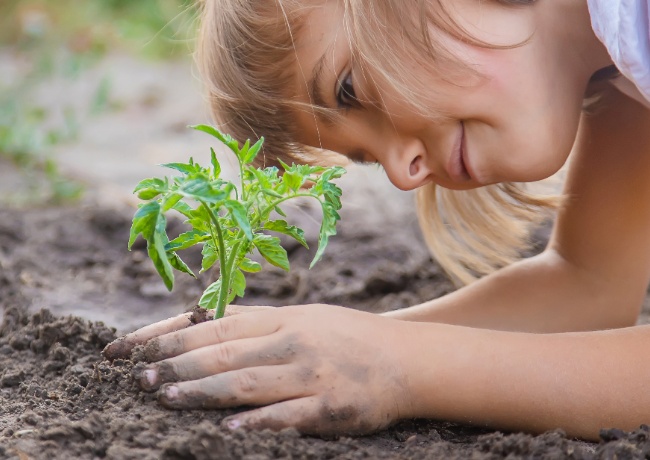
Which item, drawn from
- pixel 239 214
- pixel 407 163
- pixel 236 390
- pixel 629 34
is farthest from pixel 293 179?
pixel 629 34

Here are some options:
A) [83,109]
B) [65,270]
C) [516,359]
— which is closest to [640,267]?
[516,359]

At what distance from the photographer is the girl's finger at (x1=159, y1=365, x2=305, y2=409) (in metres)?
1.66

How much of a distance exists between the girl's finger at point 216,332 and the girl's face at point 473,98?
57 cm

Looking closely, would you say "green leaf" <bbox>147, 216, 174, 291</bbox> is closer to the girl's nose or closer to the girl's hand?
the girl's hand

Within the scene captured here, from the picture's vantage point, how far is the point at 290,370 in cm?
168

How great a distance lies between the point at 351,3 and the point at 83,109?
4279 mm

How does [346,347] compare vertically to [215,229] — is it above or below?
below

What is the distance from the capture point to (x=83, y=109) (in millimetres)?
5961

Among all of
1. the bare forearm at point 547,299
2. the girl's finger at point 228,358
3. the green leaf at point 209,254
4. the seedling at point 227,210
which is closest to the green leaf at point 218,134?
the seedling at point 227,210

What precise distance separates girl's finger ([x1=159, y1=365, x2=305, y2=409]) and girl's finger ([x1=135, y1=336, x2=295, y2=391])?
0.7 inches

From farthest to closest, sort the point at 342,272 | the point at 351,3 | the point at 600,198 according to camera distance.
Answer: the point at 342,272
the point at 600,198
the point at 351,3

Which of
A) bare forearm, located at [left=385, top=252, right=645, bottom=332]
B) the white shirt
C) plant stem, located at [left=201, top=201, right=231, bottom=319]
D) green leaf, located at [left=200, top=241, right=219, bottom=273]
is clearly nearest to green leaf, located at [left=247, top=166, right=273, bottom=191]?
plant stem, located at [left=201, top=201, right=231, bottom=319]

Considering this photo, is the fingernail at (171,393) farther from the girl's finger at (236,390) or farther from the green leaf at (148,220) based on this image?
the green leaf at (148,220)

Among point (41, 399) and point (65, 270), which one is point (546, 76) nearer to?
point (41, 399)
